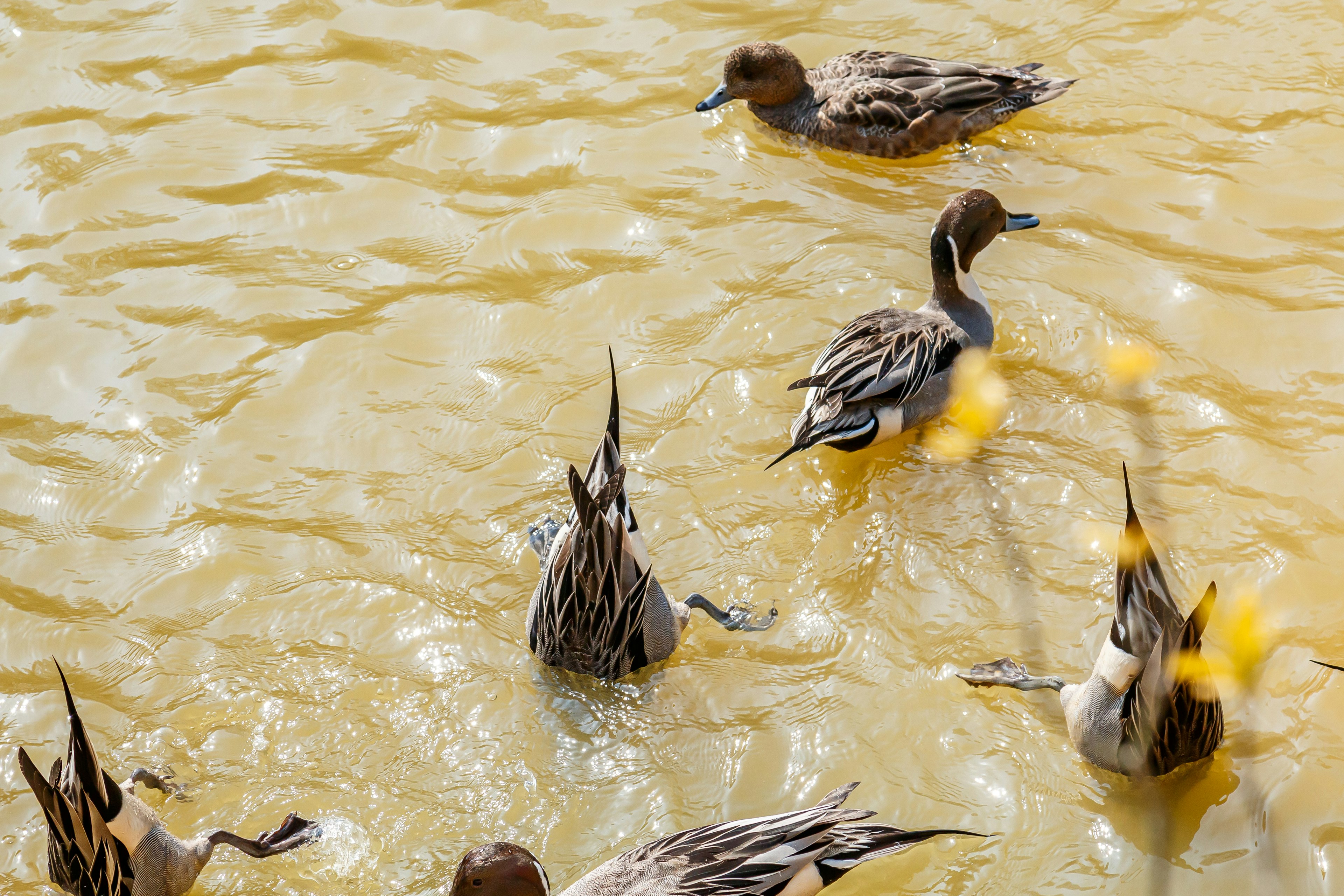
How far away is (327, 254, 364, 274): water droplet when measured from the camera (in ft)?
→ 21.8

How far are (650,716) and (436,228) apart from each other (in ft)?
11.5

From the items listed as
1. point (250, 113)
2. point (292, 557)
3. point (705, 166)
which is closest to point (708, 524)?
point (292, 557)

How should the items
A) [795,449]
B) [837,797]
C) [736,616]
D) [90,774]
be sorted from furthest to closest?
[795,449] → [736,616] → [837,797] → [90,774]

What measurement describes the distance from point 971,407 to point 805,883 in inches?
110

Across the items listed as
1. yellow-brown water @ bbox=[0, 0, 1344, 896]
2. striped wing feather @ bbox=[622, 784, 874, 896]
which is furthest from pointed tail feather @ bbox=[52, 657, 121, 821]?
striped wing feather @ bbox=[622, 784, 874, 896]

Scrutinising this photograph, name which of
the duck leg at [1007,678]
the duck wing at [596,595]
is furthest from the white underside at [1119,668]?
the duck wing at [596,595]

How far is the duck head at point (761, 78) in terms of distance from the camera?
718cm

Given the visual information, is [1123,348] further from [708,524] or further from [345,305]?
[345,305]

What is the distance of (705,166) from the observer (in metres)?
7.17

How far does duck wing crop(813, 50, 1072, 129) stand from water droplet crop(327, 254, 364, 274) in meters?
3.06

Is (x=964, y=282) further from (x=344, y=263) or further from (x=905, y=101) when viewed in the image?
(x=344, y=263)

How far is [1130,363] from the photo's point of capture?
5.76m

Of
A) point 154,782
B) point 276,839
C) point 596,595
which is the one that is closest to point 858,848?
point 596,595

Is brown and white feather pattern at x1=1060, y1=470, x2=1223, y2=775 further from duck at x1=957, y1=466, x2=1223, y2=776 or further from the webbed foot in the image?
the webbed foot
